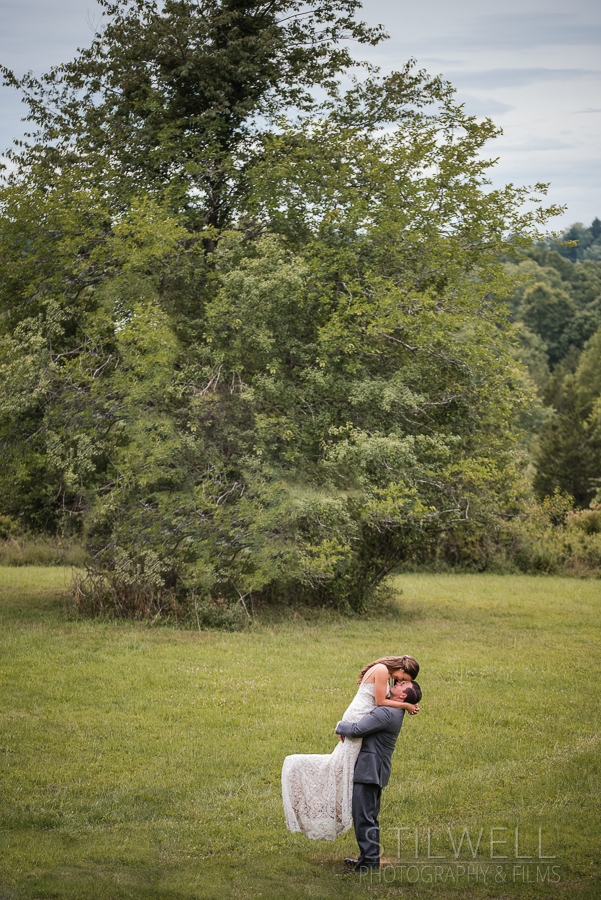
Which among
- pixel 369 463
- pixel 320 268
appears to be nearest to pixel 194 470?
pixel 369 463

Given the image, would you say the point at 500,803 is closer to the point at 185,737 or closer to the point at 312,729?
the point at 312,729

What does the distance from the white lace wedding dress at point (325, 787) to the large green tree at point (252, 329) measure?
11.0 meters

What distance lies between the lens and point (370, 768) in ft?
20.9

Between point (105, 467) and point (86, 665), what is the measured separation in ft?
20.5

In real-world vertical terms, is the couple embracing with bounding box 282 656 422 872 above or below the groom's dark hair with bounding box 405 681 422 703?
below

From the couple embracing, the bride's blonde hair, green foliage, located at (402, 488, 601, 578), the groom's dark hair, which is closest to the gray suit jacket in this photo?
the couple embracing

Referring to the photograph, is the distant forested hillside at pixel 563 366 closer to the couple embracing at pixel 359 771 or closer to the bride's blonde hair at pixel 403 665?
the bride's blonde hair at pixel 403 665

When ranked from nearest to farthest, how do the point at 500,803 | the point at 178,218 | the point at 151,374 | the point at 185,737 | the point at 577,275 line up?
1. the point at 500,803
2. the point at 185,737
3. the point at 151,374
4. the point at 178,218
5. the point at 577,275

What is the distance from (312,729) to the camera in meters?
10.6

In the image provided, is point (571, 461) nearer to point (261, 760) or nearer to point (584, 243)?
point (261, 760)

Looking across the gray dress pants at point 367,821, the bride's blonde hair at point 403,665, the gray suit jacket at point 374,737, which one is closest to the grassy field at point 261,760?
the gray dress pants at point 367,821

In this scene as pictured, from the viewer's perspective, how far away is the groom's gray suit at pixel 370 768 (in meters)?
6.35

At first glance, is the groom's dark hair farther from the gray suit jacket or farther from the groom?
the gray suit jacket

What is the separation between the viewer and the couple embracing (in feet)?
20.9
